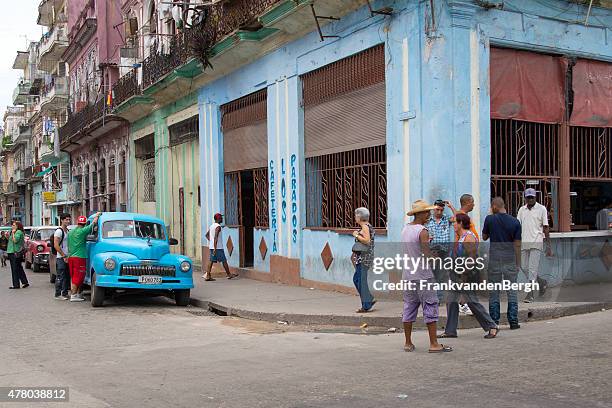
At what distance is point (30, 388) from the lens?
254 inches

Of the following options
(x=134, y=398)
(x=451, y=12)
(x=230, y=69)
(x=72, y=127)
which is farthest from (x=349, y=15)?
(x=72, y=127)

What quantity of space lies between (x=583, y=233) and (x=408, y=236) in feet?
19.5

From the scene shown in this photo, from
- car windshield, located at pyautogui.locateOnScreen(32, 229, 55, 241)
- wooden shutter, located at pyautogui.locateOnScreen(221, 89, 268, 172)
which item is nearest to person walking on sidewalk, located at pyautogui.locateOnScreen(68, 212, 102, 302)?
wooden shutter, located at pyautogui.locateOnScreen(221, 89, 268, 172)

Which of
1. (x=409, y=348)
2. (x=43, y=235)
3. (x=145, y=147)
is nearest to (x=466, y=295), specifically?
(x=409, y=348)

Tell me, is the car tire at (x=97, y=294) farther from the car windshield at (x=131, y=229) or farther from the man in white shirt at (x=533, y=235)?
the man in white shirt at (x=533, y=235)

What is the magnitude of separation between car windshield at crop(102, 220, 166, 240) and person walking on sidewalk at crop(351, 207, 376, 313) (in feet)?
17.0

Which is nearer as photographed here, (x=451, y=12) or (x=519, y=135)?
(x=451, y=12)

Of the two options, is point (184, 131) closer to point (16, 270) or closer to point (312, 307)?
point (16, 270)

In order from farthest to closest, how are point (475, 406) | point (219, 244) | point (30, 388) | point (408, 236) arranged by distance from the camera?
1. point (219, 244)
2. point (408, 236)
3. point (30, 388)
4. point (475, 406)

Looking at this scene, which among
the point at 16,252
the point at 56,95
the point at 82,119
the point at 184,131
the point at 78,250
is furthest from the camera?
the point at 56,95

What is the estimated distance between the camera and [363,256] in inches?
418

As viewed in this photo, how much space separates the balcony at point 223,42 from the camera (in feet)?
45.2

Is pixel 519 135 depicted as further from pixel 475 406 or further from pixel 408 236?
pixel 475 406

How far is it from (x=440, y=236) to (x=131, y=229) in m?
6.83
